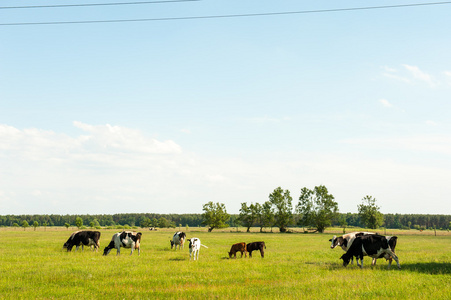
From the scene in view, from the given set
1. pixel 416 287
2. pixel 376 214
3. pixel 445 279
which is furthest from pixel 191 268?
pixel 376 214

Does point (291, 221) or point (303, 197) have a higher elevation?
point (303, 197)

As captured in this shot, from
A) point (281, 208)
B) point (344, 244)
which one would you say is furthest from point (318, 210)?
point (344, 244)

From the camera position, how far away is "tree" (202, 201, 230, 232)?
108m

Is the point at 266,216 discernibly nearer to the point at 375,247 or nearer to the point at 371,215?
the point at 371,215

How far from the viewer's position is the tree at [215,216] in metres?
108

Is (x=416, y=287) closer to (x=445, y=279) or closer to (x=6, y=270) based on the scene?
(x=445, y=279)

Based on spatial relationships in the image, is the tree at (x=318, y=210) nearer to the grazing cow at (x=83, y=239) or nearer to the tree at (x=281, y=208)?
the tree at (x=281, y=208)

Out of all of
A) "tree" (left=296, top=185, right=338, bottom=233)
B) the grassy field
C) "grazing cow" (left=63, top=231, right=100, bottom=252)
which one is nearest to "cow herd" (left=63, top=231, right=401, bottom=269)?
"grazing cow" (left=63, top=231, right=100, bottom=252)

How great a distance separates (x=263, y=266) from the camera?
2042 cm

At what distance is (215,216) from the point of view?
10906 centimetres

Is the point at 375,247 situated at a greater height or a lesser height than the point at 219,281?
greater

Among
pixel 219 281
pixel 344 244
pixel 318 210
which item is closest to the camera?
pixel 219 281

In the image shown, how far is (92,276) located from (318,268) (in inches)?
473

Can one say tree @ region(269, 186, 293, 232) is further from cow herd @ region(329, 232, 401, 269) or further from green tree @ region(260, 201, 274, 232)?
cow herd @ region(329, 232, 401, 269)
